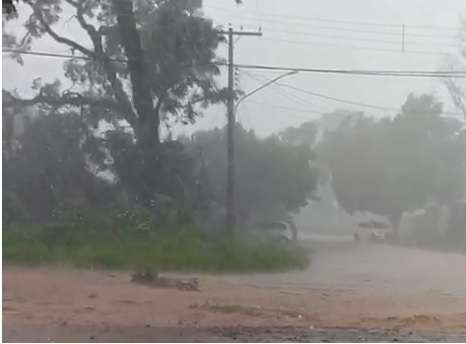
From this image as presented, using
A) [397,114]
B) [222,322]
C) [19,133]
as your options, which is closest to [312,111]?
[397,114]

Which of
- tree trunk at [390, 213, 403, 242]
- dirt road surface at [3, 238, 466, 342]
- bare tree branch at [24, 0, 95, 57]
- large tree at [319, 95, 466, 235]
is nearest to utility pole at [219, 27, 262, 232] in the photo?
dirt road surface at [3, 238, 466, 342]

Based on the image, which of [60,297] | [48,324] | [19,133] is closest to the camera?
[48,324]

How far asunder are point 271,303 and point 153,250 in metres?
1.21

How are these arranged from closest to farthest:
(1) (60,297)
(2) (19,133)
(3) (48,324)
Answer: (3) (48,324), (1) (60,297), (2) (19,133)

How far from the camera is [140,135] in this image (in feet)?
29.6

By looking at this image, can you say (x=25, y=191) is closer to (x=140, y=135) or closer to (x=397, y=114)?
(x=140, y=135)

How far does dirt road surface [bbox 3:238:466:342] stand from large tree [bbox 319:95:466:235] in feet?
1.63

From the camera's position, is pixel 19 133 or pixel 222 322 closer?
pixel 222 322

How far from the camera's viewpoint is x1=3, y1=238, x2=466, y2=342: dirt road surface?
298 inches

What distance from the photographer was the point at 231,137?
883cm

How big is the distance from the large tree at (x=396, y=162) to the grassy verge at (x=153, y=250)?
0.90 meters

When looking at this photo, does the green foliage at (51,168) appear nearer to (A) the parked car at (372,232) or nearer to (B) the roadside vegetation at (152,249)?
(B) the roadside vegetation at (152,249)

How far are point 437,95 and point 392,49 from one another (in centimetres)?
69

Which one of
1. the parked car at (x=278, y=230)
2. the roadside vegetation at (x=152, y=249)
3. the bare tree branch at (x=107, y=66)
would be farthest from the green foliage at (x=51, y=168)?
the parked car at (x=278, y=230)
